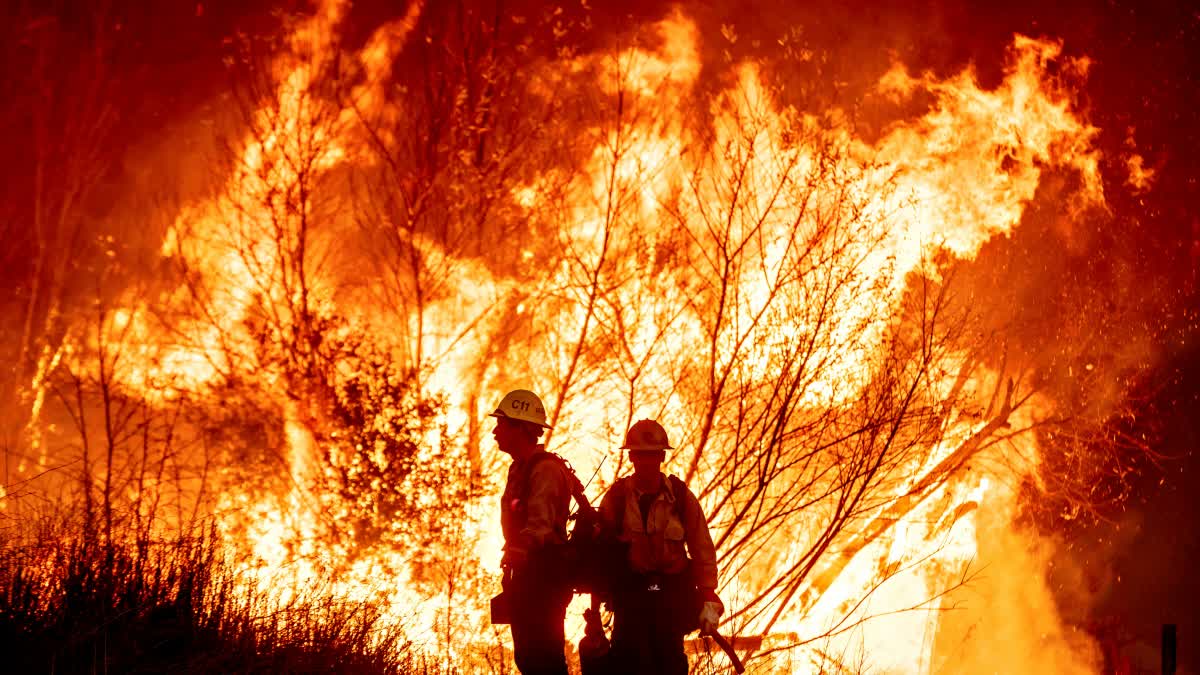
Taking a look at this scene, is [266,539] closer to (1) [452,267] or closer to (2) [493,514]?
(2) [493,514]

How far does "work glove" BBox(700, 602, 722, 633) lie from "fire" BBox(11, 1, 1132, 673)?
3898 mm

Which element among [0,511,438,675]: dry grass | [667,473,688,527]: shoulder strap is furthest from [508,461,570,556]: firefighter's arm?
[0,511,438,675]: dry grass

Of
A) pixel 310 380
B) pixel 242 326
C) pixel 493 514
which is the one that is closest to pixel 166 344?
pixel 242 326

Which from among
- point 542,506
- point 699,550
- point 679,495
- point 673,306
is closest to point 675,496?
point 679,495

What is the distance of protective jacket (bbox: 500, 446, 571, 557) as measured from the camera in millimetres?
5660

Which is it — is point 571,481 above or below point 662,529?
above

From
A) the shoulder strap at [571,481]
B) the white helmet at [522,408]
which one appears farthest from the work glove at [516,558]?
the white helmet at [522,408]

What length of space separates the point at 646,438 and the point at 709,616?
3.15 feet

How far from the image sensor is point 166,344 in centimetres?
1588

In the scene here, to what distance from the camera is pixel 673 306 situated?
1191 centimetres

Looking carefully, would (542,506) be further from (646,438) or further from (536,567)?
(646,438)

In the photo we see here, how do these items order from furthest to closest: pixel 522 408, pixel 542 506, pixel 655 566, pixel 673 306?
pixel 673 306 < pixel 522 408 < pixel 655 566 < pixel 542 506

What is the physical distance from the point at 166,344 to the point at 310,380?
3.62 metres

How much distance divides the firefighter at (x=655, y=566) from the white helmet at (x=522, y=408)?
518 mm
